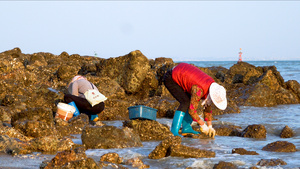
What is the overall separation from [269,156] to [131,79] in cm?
756

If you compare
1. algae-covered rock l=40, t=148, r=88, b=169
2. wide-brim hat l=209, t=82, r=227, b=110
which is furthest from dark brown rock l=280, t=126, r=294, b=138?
algae-covered rock l=40, t=148, r=88, b=169

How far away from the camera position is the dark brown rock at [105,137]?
6215mm

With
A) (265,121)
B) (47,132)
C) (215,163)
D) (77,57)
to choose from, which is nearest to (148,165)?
(215,163)

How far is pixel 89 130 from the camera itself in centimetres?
626

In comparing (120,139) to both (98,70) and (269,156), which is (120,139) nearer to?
(269,156)

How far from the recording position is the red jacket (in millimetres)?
6660

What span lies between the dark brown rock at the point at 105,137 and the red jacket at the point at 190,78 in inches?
50.5

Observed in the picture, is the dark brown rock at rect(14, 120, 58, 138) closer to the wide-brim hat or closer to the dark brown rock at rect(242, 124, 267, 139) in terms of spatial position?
the wide-brim hat

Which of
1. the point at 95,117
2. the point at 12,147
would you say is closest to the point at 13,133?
the point at 12,147

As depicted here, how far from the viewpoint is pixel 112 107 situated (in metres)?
10.3

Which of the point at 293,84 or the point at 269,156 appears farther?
the point at 293,84

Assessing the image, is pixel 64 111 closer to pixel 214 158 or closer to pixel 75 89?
pixel 75 89

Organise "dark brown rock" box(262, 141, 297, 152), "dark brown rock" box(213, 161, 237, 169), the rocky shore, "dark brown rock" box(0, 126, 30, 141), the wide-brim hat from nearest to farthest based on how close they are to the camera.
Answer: "dark brown rock" box(213, 161, 237, 169) < the rocky shore < "dark brown rock" box(262, 141, 297, 152) < "dark brown rock" box(0, 126, 30, 141) < the wide-brim hat

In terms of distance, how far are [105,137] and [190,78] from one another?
164 centimetres
